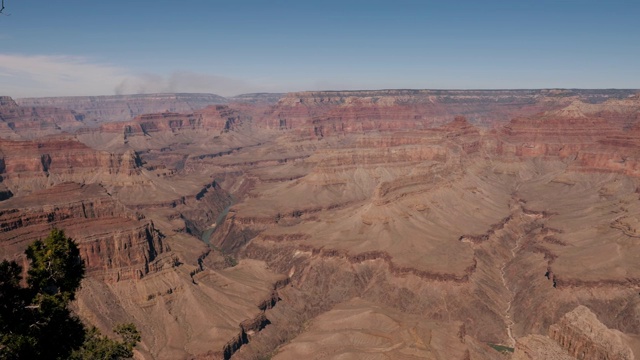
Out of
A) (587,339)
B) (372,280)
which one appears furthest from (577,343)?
(372,280)

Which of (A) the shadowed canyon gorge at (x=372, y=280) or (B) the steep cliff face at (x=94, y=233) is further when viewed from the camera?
(B) the steep cliff face at (x=94, y=233)

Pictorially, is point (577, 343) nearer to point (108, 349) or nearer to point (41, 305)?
point (108, 349)

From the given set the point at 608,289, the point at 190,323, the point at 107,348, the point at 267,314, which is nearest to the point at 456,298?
the point at 608,289

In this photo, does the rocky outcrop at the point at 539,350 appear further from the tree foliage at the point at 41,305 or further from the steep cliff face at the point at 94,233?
the steep cliff face at the point at 94,233

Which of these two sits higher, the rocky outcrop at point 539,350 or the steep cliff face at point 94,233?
the steep cliff face at point 94,233

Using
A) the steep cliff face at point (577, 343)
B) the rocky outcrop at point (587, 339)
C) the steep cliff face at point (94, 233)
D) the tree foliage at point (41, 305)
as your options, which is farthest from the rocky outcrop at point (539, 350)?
the steep cliff face at point (94, 233)

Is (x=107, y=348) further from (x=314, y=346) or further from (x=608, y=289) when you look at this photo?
(x=608, y=289)

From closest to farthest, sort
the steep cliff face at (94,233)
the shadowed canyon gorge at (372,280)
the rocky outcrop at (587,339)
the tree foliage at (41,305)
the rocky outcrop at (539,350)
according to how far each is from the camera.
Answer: the tree foliage at (41,305) → the rocky outcrop at (539,350) → the rocky outcrop at (587,339) → the shadowed canyon gorge at (372,280) → the steep cliff face at (94,233)

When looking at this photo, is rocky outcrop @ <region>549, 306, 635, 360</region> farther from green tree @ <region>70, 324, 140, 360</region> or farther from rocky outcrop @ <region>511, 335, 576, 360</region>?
green tree @ <region>70, 324, 140, 360</region>

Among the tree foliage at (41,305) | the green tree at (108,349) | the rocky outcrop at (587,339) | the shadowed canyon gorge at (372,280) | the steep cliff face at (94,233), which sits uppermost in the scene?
the tree foliage at (41,305)
